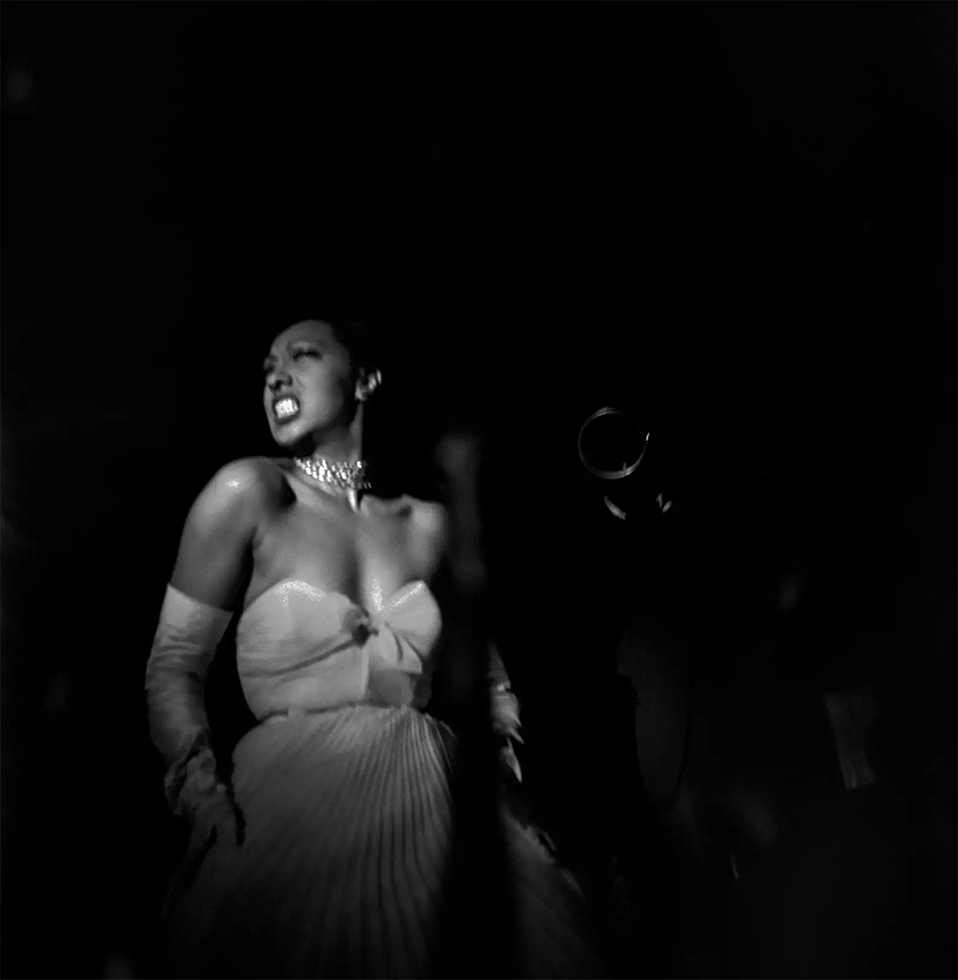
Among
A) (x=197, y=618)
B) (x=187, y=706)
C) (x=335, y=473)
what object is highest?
(x=335, y=473)

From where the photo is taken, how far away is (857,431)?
6.27 feet

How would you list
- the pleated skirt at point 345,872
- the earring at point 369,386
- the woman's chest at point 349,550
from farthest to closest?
the earring at point 369,386
the woman's chest at point 349,550
the pleated skirt at point 345,872

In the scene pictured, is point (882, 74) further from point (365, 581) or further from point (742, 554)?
point (365, 581)

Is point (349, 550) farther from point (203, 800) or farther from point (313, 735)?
point (203, 800)

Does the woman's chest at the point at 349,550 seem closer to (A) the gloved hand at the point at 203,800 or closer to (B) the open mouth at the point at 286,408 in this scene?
(B) the open mouth at the point at 286,408

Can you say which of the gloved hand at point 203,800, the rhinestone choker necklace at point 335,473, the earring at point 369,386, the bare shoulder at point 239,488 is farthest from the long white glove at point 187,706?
the earring at point 369,386

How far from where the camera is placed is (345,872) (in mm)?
1557

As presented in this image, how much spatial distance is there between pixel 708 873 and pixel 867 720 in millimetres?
342

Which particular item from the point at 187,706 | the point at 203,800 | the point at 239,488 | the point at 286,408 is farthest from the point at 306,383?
the point at 203,800

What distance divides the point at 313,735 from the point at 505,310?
674mm

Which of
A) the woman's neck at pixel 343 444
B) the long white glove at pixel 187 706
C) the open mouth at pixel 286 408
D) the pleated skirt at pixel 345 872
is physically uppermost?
the open mouth at pixel 286 408

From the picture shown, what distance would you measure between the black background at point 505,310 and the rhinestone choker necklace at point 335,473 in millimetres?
62

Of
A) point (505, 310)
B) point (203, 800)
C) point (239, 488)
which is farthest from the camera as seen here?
point (505, 310)

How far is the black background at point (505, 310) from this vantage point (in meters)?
1.61
